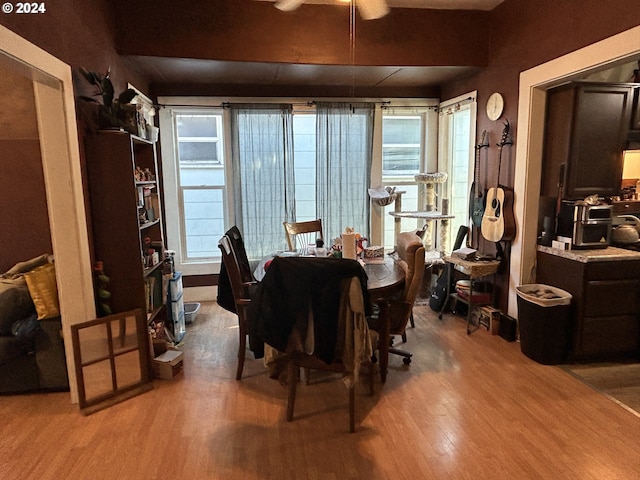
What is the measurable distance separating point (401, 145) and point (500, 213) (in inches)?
67.7

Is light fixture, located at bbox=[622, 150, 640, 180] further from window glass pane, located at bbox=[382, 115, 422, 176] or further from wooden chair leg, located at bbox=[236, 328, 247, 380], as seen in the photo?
wooden chair leg, located at bbox=[236, 328, 247, 380]

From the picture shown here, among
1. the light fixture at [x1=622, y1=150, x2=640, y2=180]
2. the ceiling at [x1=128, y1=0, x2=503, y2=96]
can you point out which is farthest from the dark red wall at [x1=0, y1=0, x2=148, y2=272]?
the light fixture at [x1=622, y1=150, x2=640, y2=180]

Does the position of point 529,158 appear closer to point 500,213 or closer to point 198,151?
point 500,213

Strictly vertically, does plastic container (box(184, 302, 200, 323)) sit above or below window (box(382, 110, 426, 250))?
below

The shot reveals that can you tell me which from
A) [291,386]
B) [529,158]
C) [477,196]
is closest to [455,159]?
[477,196]

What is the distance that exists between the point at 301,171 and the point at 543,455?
3.49 m

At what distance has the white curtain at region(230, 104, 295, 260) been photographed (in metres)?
4.43

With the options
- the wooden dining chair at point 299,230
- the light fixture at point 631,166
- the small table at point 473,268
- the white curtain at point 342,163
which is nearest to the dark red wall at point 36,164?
the wooden dining chair at point 299,230

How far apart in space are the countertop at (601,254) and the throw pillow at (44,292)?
3578mm

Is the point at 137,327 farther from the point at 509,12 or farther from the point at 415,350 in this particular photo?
the point at 509,12

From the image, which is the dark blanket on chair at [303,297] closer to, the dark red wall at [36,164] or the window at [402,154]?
the dark red wall at [36,164]

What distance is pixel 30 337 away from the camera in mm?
2588

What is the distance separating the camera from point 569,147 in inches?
120

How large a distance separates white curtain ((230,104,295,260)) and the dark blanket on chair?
7.90ft
